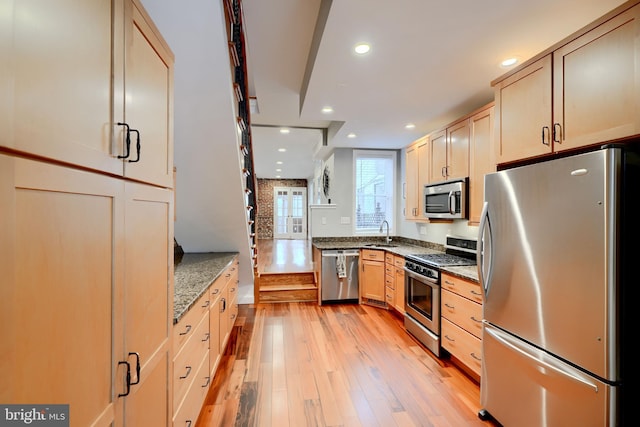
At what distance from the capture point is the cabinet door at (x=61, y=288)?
523 millimetres

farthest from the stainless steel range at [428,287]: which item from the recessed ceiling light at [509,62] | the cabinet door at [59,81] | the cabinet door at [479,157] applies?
the cabinet door at [59,81]

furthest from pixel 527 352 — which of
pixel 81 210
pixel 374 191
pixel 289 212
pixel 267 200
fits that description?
pixel 267 200

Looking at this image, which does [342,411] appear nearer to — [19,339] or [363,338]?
[363,338]

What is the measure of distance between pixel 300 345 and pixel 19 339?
2904 mm

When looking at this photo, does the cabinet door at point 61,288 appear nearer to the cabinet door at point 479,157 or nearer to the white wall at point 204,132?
the white wall at point 204,132

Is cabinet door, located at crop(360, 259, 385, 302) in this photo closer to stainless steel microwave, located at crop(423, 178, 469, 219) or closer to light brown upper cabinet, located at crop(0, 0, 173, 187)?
stainless steel microwave, located at crop(423, 178, 469, 219)

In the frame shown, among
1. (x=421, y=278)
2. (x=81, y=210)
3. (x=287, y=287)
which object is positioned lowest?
(x=287, y=287)

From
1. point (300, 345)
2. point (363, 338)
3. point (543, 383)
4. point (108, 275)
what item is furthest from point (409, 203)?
point (108, 275)

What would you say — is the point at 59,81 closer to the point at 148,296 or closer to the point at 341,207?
the point at 148,296

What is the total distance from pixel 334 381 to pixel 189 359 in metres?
1.33

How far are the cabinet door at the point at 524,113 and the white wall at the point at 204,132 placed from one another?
2.03m

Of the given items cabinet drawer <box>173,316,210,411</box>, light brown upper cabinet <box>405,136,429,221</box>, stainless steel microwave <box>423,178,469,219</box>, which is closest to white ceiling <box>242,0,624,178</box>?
light brown upper cabinet <box>405,136,429,221</box>

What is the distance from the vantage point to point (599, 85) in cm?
153

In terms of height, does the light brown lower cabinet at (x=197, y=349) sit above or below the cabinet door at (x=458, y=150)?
below
